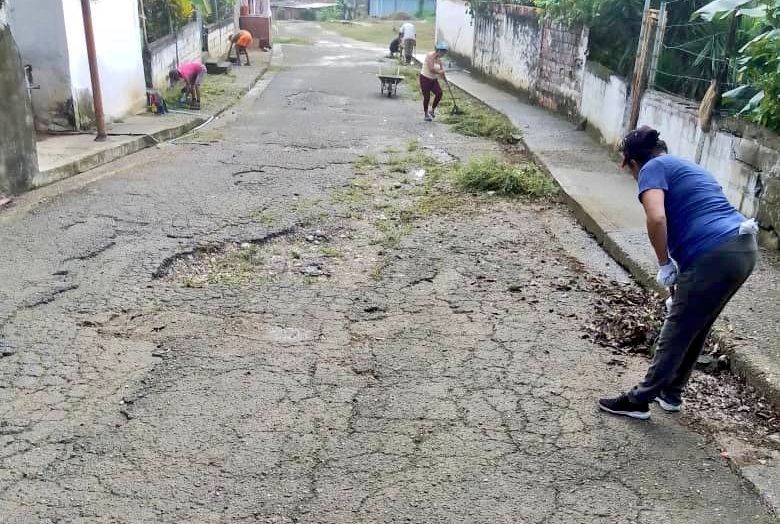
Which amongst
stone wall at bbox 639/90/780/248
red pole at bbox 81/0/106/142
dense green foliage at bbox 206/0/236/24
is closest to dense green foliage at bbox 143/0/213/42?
red pole at bbox 81/0/106/142

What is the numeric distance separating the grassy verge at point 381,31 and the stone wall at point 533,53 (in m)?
11.3

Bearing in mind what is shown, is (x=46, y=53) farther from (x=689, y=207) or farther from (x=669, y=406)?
(x=669, y=406)

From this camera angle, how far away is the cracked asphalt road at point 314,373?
10.2 ft

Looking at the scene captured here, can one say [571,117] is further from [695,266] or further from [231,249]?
[695,266]

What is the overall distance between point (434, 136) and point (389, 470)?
8727mm

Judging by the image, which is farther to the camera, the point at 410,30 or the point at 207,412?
the point at 410,30

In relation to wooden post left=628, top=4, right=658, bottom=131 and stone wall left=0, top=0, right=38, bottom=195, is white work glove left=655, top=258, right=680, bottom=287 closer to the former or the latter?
wooden post left=628, top=4, right=658, bottom=131

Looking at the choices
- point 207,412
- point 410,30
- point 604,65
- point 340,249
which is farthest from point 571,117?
point 410,30

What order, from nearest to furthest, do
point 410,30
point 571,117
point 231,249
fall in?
point 231,249 < point 571,117 < point 410,30

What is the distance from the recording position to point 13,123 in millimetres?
7141

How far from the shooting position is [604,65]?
37.1 ft

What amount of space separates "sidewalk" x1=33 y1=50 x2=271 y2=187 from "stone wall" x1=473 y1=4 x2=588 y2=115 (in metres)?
6.27

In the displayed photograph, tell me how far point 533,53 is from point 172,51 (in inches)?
300

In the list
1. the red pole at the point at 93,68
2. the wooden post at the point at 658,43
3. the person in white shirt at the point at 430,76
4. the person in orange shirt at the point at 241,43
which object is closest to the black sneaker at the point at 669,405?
the wooden post at the point at 658,43
